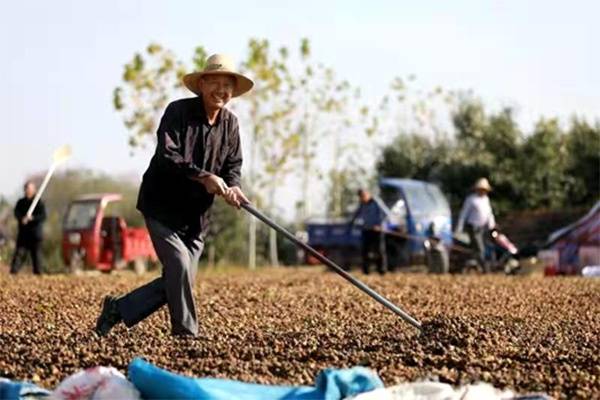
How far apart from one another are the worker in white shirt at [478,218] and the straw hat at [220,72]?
52.5ft

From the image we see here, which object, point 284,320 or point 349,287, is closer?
point 284,320

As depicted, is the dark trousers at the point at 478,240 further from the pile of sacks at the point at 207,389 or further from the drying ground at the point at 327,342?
the pile of sacks at the point at 207,389

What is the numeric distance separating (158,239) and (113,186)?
37.1m

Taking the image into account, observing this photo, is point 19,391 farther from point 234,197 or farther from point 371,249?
point 371,249

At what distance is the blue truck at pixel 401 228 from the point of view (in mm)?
30672

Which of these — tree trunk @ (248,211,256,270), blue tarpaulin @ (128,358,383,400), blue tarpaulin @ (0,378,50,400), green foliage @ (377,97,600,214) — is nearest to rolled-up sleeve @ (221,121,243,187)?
blue tarpaulin @ (128,358,383,400)

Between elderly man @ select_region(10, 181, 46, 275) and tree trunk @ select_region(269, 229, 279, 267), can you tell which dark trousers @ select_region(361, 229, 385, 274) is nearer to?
elderly man @ select_region(10, 181, 46, 275)

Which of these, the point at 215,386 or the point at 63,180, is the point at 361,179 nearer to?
the point at 63,180

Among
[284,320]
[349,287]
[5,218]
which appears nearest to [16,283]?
[349,287]

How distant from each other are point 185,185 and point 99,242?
21414 millimetres

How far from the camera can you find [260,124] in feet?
127

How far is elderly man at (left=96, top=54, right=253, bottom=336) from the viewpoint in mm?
9266

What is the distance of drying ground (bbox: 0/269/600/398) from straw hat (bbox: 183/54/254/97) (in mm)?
1651

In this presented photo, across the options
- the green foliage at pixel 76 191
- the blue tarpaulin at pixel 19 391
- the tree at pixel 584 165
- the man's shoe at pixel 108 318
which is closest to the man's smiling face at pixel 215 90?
the man's shoe at pixel 108 318
